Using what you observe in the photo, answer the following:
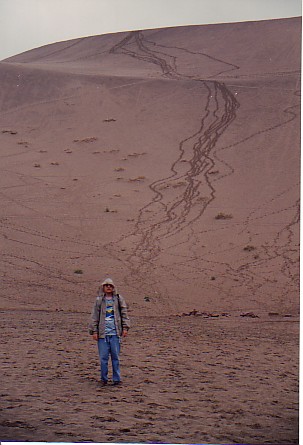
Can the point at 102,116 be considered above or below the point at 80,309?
above

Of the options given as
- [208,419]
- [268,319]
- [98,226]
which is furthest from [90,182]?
[208,419]

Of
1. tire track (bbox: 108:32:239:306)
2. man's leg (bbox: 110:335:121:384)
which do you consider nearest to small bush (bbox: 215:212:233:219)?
tire track (bbox: 108:32:239:306)

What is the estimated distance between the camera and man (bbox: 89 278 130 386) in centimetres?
909

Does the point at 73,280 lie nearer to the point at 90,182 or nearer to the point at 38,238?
the point at 38,238

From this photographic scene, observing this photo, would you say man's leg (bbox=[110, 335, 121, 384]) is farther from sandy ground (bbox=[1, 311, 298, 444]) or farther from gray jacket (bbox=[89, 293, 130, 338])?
Result: sandy ground (bbox=[1, 311, 298, 444])

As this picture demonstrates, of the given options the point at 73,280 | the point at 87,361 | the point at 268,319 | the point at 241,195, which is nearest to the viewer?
the point at 87,361

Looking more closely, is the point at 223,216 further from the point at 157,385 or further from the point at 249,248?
the point at 157,385

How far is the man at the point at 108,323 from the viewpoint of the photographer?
9.09 metres

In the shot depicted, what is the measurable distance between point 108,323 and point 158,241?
40.6 ft

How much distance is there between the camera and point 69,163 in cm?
Answer: 2828

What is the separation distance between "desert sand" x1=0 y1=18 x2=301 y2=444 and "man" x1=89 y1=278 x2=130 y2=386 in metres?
0.40

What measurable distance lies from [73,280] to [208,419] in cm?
1111

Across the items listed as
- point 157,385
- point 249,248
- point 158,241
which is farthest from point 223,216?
point 157,385

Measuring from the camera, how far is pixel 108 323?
29.8ft
